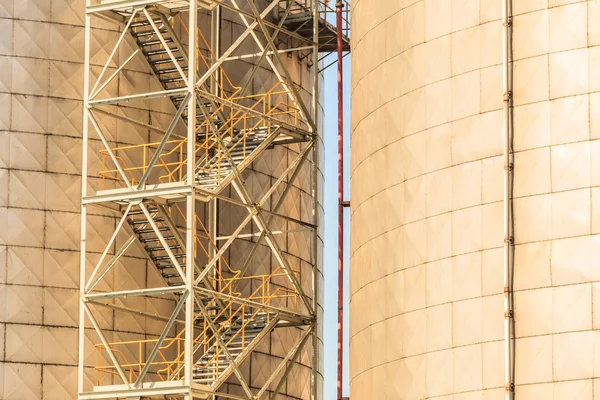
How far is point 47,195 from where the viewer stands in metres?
38.4

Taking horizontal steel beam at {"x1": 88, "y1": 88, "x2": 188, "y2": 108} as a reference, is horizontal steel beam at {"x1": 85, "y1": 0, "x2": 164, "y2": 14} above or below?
above

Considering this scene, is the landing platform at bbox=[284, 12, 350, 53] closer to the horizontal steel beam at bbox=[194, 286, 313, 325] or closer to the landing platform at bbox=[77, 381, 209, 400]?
the horizontal steel beam at bbox=[194, 286, 313, 325]

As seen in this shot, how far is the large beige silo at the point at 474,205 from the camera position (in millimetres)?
27281

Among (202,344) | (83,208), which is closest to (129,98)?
(83,208)

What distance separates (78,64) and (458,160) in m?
13.8

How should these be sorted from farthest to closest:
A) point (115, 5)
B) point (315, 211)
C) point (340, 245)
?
1. point (315, 211)
2. point (115, 5)
3. point (340, 245)

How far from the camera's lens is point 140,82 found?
4019cm

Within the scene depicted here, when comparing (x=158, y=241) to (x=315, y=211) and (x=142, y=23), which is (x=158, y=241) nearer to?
(x=315, y=211)

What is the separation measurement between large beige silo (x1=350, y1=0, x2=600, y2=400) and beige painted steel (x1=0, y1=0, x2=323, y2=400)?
850cm

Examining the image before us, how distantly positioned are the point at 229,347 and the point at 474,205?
39.7 feet

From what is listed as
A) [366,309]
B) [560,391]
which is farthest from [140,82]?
[560,391]

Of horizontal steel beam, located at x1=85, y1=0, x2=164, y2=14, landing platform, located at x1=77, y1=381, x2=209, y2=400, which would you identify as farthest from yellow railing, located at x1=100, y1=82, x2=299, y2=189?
landing platform, located at x1=77, y1=381, x2=209, y2=400

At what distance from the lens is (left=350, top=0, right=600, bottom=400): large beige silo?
27.3m

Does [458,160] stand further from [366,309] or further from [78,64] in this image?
[78,64]
